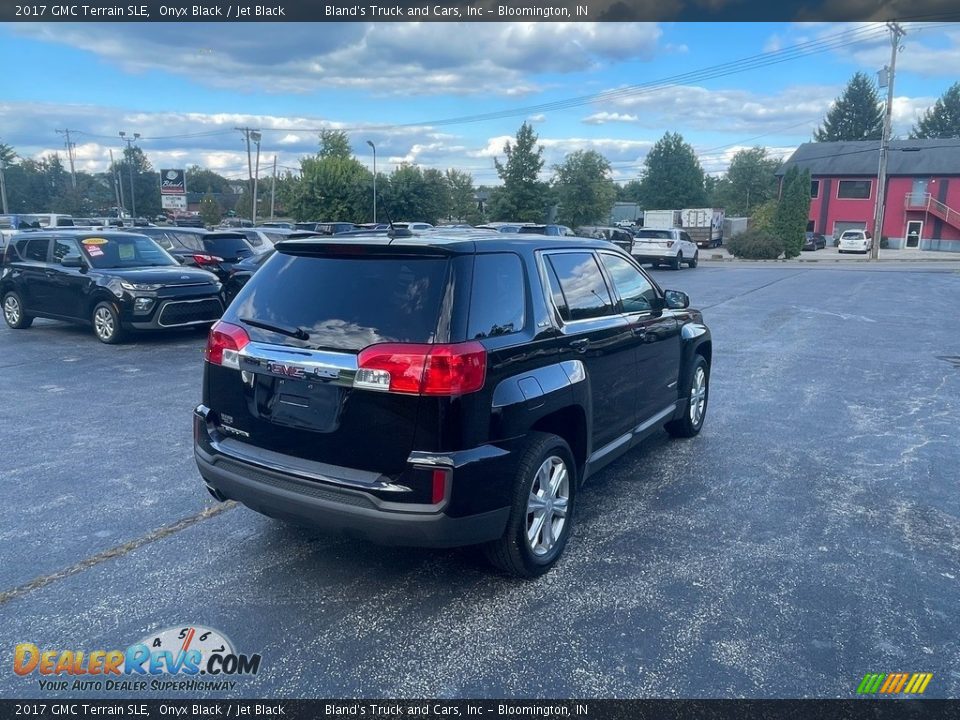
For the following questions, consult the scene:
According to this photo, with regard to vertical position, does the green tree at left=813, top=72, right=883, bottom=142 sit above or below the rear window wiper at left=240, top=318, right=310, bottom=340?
above

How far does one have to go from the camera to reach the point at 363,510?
132 inches

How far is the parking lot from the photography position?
3.09m

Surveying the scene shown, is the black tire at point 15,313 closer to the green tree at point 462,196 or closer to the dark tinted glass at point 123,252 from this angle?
the dark tinted glass at point 123,252

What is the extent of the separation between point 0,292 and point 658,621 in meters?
13.4

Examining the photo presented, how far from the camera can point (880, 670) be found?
3.11 m

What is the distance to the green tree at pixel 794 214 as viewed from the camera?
148 feet

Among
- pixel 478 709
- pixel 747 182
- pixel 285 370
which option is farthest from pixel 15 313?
pixel 747 182

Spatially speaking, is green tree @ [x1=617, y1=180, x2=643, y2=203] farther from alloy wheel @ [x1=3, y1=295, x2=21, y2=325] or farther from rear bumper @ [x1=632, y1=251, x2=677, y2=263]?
alloy wheel @ [x1=3, y1=295, x2=21, y2=325]

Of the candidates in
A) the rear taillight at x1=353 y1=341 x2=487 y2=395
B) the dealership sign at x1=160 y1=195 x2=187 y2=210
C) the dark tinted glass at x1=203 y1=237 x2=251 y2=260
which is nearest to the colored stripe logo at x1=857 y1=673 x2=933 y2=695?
the rear taillight at x1=353 y1=341 x2=487 y2=395

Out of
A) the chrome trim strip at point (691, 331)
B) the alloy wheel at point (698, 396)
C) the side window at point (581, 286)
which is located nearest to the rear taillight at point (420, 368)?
the side window at point (581, 286)

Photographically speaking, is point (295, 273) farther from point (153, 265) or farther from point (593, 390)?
point (153, 265)

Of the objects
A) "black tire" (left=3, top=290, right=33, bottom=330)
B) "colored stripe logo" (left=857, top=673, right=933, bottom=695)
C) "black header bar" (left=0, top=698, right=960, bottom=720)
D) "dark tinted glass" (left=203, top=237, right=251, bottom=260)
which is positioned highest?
"dark tinted glass" (left=203, top=237, right=251, bottom=260)

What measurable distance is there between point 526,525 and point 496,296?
1.20m

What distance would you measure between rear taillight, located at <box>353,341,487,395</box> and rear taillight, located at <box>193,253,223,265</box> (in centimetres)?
1389
